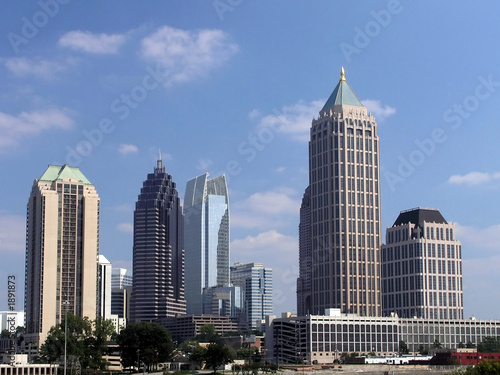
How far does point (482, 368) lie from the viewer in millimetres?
138500
